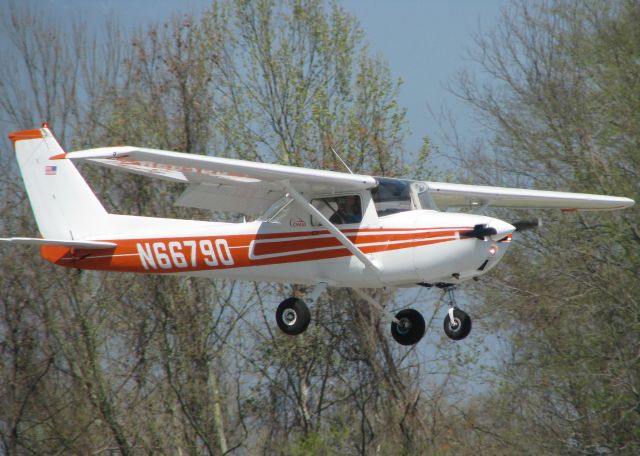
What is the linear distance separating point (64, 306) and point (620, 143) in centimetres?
1306

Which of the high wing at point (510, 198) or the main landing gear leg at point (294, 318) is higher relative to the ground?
the high wing at point (510, 198)

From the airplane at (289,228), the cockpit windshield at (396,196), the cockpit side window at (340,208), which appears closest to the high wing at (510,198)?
Result: the airplane at (289,228)

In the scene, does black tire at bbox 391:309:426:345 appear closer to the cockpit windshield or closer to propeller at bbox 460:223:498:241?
the cockpit windshield

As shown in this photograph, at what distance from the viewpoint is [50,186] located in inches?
621

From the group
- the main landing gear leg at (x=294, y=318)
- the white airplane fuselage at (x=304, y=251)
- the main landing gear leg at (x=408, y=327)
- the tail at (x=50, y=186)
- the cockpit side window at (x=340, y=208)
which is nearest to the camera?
the white airplane fuselage at (x=304, y=251)

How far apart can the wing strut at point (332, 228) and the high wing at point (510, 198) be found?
167 cm

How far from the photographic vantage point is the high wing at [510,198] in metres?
14.4

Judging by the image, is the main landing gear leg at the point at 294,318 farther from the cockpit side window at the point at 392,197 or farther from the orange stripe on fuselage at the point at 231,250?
the cockpit side window at the point at 392,197

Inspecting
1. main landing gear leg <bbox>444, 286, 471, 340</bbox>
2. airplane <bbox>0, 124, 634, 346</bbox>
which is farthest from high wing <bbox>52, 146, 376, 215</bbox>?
main landing gear leg <bbox>444, 286, 471, 340</bbox>

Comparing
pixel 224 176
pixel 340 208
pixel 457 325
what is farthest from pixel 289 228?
pixel 457 325

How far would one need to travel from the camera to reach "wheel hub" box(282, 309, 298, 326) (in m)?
13.6

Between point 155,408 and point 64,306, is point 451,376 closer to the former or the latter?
point 155,408

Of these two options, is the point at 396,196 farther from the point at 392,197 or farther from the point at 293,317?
the point at 293,317

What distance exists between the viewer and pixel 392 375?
25.6 m
